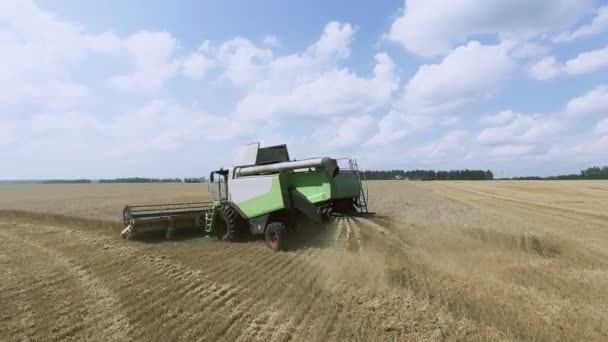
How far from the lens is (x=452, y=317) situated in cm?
537

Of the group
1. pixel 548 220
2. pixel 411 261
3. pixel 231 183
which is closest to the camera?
pixel 411 261

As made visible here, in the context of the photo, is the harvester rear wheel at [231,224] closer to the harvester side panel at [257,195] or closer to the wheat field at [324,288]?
the harvester side panel at [257,195]

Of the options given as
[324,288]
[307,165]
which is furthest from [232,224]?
[324,288]

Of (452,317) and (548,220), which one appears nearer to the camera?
(452,317)

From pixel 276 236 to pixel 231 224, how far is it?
7.16ft

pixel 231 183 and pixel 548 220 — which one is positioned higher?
pixel 231 183

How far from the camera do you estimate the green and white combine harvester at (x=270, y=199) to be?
10312 millimetres

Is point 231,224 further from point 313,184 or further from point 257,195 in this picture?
point 313,184

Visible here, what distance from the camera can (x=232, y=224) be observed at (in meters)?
12.1

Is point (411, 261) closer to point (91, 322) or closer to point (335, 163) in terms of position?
point (335, 163)

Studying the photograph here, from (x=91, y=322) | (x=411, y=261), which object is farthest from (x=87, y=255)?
(x=411, y=261)

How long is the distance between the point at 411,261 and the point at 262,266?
2804 millimetres

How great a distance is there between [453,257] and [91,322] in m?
6.20

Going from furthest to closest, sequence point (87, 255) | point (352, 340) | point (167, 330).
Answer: point (87, 255) → point (167, 330) → point (352, 340)
